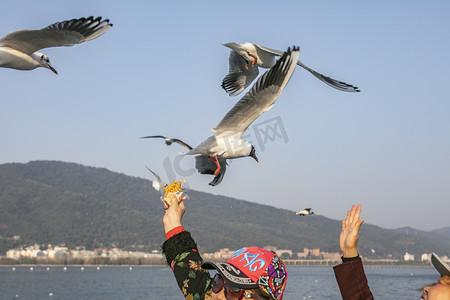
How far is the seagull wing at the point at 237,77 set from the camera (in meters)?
6.74

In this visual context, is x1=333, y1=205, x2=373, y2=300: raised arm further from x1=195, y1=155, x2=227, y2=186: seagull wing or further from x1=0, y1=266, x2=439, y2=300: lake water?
x1=0, y1=266, x2=439, y2=300: lake water

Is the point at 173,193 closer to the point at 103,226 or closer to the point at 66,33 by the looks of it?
the point at 66,33

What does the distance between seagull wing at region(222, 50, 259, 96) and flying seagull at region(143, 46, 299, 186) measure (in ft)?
2.29

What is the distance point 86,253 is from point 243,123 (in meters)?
176

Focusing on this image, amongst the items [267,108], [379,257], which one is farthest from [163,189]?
[379,257]

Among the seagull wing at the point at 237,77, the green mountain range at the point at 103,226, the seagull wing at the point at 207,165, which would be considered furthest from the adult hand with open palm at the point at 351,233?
the green mountain range at the point at 103,226

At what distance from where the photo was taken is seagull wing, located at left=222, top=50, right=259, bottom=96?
6738 mm

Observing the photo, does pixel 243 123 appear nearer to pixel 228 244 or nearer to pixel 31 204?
pixel 228 244

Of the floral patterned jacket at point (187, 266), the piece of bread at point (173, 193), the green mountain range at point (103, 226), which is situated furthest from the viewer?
the green mountain range at point (103, 226)

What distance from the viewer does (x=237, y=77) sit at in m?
7.05

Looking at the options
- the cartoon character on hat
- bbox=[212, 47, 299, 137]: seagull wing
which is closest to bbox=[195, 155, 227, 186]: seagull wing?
bbox=[212, 47, 299, 137]: seagull wing

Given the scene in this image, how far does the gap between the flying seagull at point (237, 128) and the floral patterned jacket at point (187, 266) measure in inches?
72.2

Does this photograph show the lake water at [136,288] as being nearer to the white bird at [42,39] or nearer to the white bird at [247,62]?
the white bird at [247,62]

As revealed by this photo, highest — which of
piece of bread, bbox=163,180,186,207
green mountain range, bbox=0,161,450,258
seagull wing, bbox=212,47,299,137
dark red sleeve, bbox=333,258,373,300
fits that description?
seagull wing, bbox=212,47,299,137
